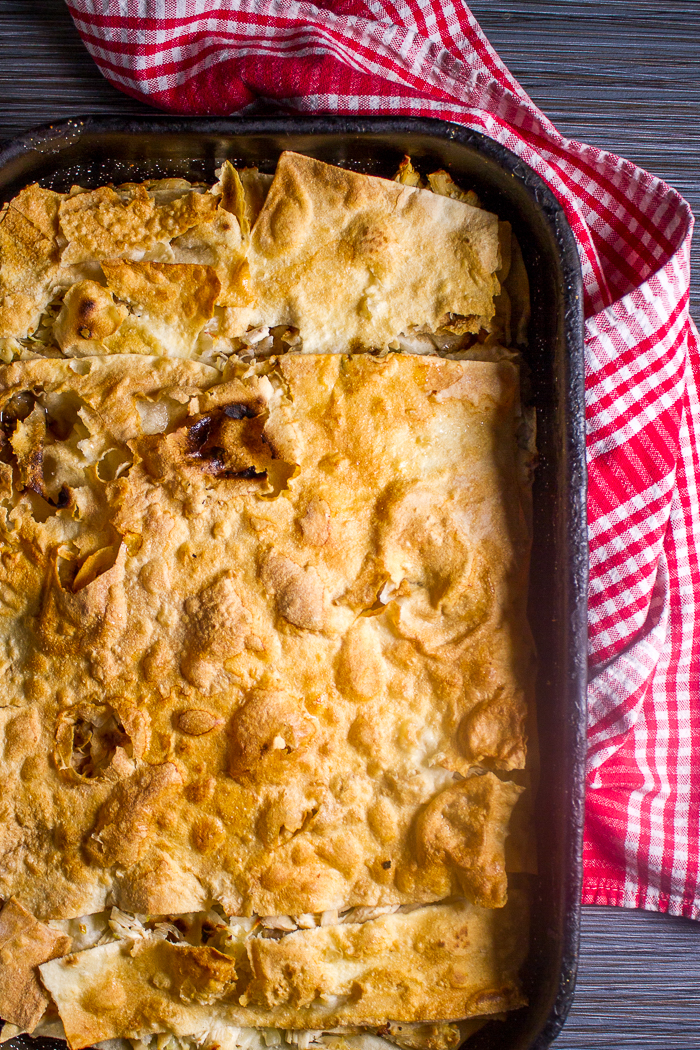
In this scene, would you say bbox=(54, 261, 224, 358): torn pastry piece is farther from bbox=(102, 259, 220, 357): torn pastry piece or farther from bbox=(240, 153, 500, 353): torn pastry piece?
bbox=(240, 153, 500, 353): torn pastry piece

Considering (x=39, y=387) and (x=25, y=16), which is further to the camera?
(x=25, y=16)

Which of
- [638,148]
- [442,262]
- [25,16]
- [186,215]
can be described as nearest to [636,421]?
[442,262]

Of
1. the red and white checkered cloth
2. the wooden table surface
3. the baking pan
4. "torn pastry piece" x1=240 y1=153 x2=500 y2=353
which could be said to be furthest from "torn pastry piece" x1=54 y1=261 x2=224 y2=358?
the wooden table surface

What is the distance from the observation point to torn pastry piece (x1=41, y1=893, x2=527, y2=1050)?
180cm

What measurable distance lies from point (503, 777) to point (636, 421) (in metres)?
1.00

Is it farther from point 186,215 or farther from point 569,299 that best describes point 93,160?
point 569,299

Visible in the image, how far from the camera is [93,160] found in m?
2.03

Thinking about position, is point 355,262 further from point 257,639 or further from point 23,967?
point 23,967

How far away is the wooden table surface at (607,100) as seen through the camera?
2314mm

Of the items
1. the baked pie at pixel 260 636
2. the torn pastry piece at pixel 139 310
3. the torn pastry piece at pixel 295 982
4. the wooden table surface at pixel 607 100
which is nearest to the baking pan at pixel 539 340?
the baked pie at pixel 260 636

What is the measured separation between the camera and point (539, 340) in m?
1.97

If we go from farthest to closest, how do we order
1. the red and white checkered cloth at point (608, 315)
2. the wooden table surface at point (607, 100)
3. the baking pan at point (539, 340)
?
the wooden table surface at point (607, 100) → the red and white checkered cloth at point (608, 315) → the baking pan at point (539, 340)

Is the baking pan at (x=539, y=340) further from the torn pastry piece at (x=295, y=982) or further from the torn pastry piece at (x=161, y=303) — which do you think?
the torn pastry piece at (x=161, y=303)

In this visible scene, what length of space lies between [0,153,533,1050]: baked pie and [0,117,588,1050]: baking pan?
67 millimetres
